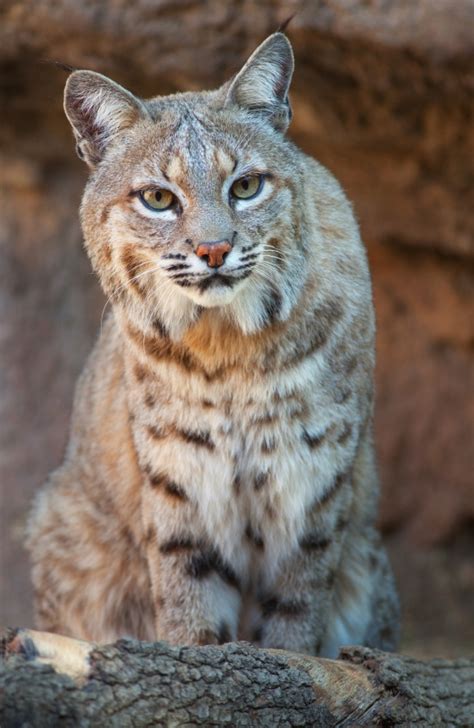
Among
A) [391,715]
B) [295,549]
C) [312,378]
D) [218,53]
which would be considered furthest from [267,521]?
[218,53]

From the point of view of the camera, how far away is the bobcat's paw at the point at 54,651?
3.25m

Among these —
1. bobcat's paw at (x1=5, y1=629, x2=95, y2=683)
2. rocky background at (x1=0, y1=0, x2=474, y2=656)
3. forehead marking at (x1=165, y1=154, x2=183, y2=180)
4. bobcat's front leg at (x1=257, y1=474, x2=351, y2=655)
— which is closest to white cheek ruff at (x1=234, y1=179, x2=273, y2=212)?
forehead marking at (x1=165, y1=154, x2=183, y2=180)

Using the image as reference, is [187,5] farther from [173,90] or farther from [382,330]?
[382,330]

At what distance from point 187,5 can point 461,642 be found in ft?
13.8

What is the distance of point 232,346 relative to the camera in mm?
4621

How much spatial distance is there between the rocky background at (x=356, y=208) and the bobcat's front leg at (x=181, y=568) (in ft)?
7.78

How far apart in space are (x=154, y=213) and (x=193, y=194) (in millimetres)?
178

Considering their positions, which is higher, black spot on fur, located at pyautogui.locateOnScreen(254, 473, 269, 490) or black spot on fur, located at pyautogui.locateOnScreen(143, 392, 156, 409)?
black spot on fur, located at pyautogui.locateOnScreen(143, 392, 156, 409)

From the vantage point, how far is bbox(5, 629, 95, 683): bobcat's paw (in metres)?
3.25

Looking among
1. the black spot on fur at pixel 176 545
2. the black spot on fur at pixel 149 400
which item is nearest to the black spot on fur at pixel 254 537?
the black spot on fur at pixel 176 545

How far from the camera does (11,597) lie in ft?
25.2

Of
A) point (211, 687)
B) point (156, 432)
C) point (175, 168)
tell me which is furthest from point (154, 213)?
point (211, 687)

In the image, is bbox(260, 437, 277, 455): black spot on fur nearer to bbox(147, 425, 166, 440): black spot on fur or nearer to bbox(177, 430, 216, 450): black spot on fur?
bbox(177, 430, 216, 450): black spot on fur

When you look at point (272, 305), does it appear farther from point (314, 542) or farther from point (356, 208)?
point (356, 208)
